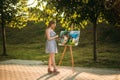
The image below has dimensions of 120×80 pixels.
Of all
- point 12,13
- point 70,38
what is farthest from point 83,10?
point 12,13

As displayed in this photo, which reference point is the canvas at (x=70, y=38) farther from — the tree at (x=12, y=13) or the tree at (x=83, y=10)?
the tree at (x=12, y=13)

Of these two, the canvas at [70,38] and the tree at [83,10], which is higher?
the tree at [83,10]

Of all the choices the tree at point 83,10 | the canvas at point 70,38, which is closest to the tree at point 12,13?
the tree at point 83,10

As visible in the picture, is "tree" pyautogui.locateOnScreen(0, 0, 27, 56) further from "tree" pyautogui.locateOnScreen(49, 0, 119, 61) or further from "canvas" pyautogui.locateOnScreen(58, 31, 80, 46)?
"canvas" pyautogui.locateOnScreen(58, 31, 80, 46)

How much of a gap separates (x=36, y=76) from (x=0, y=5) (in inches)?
538

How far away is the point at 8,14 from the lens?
1047 inches

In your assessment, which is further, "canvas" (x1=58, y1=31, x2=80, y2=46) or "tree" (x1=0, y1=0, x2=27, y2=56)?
"tree" (x1=0, y1=0, x2=27, y2=56)

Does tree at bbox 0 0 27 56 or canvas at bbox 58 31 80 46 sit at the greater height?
tree at bbox 0 0 27 56

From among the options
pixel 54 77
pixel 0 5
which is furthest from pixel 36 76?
pixel 0 5

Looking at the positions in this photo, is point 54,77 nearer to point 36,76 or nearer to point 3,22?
point 36,76

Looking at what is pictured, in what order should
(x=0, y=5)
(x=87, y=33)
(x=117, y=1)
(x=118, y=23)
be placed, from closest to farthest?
1. (x=117, y=1)
2. (x=118, y=23)
3. (x=0, y=5)
4. (x=87, y=33)

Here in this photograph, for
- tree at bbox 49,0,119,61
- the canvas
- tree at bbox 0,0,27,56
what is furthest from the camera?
tree at bbox 0,0,27,56

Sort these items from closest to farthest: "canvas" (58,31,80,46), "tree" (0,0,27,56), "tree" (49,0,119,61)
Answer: "canvas" (58,31,80,46) < "tree" (49,0,119,61) < "tree" (0,0,27,56)

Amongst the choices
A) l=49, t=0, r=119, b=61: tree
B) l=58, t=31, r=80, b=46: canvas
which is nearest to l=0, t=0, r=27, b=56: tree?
l=49, t=0, r=119, b=61: tree
